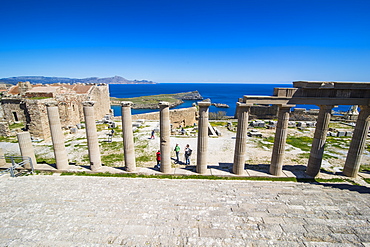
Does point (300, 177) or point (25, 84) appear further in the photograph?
point (25, 84)

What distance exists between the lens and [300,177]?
9.07 metres

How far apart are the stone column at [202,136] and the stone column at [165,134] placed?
1579 mm

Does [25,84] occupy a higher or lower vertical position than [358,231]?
higher

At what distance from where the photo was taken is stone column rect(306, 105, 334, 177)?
8.27 metres

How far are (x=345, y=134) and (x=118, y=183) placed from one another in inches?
909

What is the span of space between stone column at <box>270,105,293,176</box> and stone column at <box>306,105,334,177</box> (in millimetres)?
1554

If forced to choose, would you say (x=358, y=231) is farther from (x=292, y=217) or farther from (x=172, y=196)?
(x=172, y=196)

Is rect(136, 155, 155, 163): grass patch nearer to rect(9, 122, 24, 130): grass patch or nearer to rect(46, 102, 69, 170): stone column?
rect(46, 102, 69, 170): stone column

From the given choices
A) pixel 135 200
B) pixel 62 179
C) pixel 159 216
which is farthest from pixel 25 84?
pixel 159 216

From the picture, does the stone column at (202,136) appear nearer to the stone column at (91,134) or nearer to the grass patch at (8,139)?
the stone column at (91,134)

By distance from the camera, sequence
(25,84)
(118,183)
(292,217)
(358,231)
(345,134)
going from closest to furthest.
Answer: (358,231) < (292,217) < (118,183) < (345,134) < (25,84)

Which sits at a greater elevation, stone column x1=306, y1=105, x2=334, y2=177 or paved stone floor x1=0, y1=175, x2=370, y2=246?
stone column x1=306, y1=105, x2=334, y2=177

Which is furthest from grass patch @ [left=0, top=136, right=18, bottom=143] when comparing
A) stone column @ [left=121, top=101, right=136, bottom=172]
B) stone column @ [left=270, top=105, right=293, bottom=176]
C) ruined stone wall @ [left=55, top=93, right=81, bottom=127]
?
stone column @ [left=270, top=105, right=293, bottom=176]

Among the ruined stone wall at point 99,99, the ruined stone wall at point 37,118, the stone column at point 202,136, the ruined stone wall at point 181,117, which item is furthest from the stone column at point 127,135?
the ruined stone wall at point 99,99
